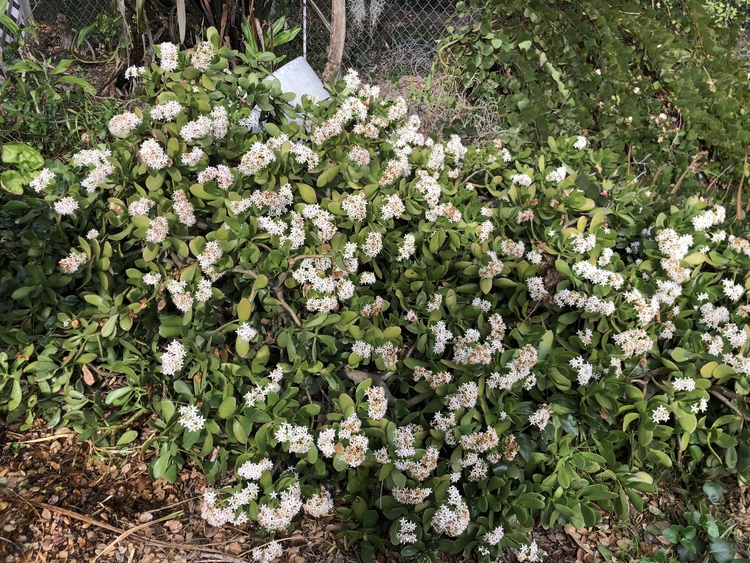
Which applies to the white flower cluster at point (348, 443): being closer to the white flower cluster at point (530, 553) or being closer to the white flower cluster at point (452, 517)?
the white flower cluster at point (452, 517)

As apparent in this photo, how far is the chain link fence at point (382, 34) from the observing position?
12.5ft

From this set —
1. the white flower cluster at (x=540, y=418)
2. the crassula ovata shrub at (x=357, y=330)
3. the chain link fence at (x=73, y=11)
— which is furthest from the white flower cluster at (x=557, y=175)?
the chain link fence at (x=73, y=11)

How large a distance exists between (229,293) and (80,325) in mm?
480

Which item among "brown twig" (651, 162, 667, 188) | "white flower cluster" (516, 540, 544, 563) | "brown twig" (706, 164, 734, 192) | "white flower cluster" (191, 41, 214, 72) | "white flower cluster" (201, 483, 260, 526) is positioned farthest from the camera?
"brown twig" (706, 164, 734, 192)

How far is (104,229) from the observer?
160 cm

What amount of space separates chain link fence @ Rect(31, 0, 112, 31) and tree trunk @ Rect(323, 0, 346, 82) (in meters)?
2.86

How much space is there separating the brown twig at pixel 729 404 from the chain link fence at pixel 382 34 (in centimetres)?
287

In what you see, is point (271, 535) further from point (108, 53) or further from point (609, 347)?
point (108, 53)

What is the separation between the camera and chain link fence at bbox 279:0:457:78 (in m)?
3.82

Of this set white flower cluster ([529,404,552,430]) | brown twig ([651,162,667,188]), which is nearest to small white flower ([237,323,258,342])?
white flower cluster ([529,404,552,430])

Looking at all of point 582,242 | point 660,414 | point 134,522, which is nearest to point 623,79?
point 582,242

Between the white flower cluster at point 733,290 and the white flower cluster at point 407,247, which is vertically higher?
the white flower cluster at point 407,247

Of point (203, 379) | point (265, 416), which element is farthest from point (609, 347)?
point (203, 379)

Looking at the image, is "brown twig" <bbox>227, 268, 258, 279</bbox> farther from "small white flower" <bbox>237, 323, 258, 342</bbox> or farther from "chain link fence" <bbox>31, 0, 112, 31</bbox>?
"chain link fence" <bbox>31, 0, 112, 31</bbox>
